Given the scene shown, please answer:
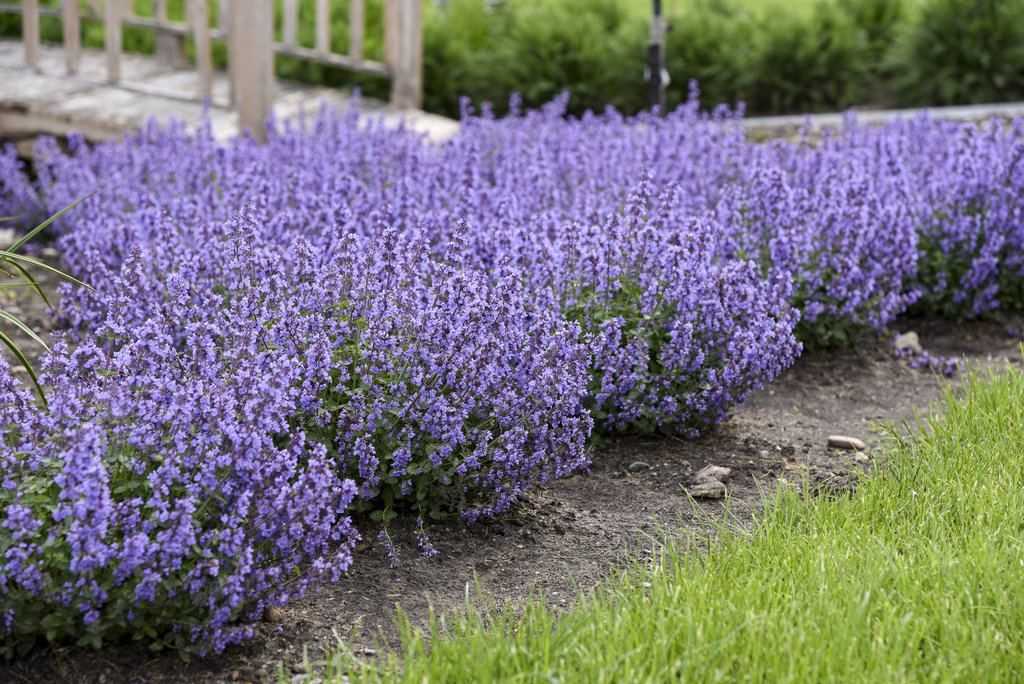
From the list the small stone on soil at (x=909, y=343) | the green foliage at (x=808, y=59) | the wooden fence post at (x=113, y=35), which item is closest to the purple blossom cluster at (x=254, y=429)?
the small stone on soil at (x=909, y=343)

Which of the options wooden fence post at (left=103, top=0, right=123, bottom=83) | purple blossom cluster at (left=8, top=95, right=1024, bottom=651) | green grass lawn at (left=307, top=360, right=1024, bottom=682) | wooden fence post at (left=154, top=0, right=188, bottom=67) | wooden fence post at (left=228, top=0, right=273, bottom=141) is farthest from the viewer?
wooden fence post at (left=154, top=0, right=188, bottom=67)

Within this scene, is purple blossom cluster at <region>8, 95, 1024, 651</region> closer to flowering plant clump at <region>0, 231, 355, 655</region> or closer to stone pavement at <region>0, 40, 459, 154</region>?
flowering plant clump at <region>0, 231, 355, 655</region>

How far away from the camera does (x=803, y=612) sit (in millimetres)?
2609

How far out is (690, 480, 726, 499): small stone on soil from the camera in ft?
11.9

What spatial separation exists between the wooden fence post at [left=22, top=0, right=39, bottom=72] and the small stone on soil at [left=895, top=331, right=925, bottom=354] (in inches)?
270

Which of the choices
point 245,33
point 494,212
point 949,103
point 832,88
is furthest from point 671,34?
point 494,212

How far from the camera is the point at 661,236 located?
13.6 ft

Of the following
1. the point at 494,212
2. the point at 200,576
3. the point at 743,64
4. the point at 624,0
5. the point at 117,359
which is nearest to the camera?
the point at 200,576

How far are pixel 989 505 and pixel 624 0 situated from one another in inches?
398

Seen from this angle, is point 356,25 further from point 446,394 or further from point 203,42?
point 446,394

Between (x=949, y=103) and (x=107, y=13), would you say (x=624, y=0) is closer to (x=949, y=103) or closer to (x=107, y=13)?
(x=949, y=103)

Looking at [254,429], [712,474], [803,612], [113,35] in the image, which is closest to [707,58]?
[113,35]

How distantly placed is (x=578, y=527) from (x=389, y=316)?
880mm

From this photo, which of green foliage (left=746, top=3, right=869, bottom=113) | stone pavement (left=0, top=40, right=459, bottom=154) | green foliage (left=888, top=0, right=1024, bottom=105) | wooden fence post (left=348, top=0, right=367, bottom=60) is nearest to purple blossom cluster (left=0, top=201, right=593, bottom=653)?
stone pavement (left=0, top=40, right=459, bottom=154)
